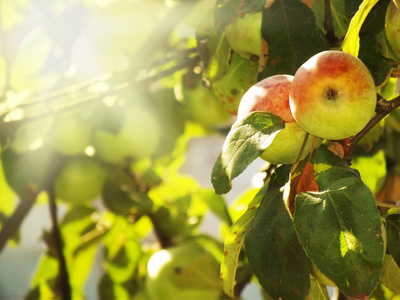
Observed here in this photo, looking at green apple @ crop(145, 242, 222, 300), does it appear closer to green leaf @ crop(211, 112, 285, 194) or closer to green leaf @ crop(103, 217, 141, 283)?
green leaf @ crop(103, 217, 141, 283)

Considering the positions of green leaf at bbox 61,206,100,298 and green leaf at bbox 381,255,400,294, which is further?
green leaf at bbox 61,206,100,298

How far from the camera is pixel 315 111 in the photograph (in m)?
0.43

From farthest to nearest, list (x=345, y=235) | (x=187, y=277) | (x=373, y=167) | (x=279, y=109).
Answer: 1. (x=187, y=277)
2. (x=373, y=167)
3. (x=279, y=109)
4. (x=345, y=235)

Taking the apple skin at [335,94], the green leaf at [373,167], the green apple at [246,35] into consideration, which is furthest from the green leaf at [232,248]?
the green leaf at [373,167]

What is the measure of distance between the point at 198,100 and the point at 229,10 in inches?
14.2

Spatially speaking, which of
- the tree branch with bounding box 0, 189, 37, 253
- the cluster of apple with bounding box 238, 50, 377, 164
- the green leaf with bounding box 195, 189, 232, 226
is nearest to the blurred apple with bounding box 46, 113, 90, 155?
the tree branch with bounding box 0, 189, 37, 253

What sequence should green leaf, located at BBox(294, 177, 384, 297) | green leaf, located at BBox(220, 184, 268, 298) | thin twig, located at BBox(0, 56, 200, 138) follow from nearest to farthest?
1. green leaf, located at BBox(294, 177, 384, 297)
2. green leaf, located at BBox(220, 184, 268, 298)
3. thin twig, located at BBox(0, 56, 200, 138)

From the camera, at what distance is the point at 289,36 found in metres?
0.51

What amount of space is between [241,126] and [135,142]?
1.80ft

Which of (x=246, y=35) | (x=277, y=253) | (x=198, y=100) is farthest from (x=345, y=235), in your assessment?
(x=198, y=100)

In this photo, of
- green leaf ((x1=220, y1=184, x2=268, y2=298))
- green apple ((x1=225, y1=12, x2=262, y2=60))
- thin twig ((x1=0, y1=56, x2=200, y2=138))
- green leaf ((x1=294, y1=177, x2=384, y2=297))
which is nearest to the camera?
green leaf ((x1=294, y1=177, x2=384, y2=297))

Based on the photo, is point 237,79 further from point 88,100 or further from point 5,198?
point 5,198

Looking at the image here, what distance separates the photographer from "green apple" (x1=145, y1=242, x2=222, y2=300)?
87 centimetres

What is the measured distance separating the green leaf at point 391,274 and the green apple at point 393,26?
194 mm
